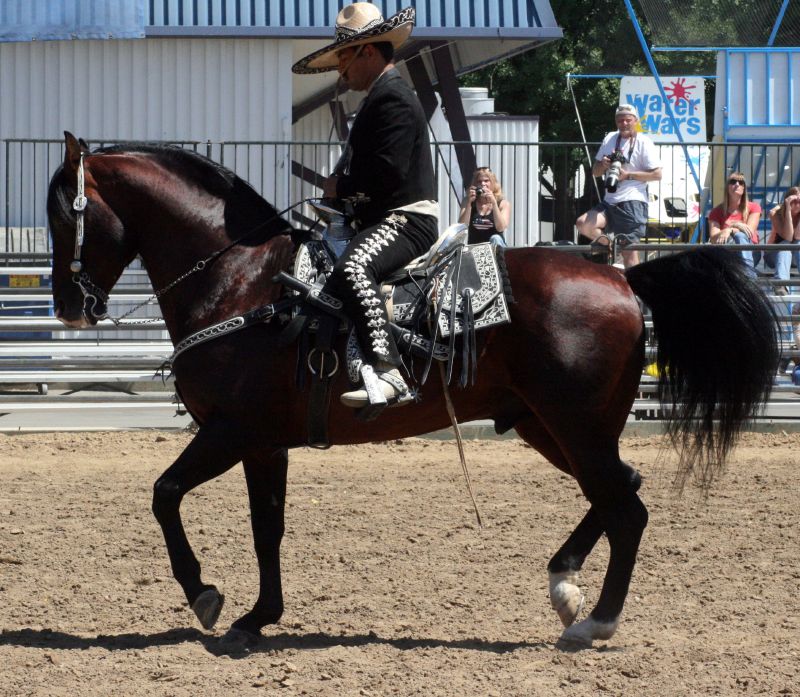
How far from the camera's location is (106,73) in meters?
15.0

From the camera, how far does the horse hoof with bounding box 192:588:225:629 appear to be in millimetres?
5148

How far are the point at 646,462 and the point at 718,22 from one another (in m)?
10.5

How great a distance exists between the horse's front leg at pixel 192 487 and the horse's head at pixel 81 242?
2.57 ft

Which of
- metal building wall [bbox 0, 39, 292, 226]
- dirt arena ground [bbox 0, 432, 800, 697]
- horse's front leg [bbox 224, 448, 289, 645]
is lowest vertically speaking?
dirt arena ground [bbox 0, 432, 800, 697]

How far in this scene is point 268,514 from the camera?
5.49 m

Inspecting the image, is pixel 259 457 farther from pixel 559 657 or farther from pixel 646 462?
pixel 646 462

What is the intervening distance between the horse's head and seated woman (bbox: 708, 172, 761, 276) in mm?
7632

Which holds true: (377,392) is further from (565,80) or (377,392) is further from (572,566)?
(565,80)

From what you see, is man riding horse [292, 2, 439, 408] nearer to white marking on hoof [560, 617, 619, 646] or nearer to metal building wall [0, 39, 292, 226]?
white marking on hoof [560, 617, 619, 646]

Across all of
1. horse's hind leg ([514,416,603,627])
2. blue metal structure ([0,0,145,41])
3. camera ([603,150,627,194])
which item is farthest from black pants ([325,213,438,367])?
blue metal structure ([0,0,145,41])

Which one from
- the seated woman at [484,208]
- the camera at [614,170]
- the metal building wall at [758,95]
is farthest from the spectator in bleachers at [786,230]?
the metal building wall at [758,95]

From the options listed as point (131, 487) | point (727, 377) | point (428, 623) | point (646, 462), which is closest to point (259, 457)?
point (428, 623)

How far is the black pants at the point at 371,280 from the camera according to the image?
16.7 ft

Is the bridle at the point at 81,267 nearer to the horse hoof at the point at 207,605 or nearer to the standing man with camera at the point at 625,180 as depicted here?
the horse hoof at the point at 207,605
